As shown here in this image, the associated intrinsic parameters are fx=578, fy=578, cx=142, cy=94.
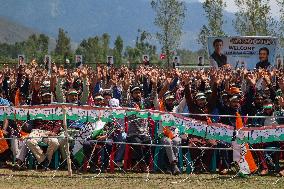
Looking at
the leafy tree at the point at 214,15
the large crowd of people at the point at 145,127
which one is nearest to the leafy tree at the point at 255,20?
the leafy tree at the point at 214,15

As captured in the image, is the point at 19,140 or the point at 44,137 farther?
the point at 19,140

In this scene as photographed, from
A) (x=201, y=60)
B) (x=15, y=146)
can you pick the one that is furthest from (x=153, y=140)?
(x=201, y=60)

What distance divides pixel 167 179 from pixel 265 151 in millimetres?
2187

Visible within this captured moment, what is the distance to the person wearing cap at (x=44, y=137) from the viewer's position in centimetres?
1193

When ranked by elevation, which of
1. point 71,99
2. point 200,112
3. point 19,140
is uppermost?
point 71,99

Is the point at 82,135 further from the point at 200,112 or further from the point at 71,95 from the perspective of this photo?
the point at 200,112

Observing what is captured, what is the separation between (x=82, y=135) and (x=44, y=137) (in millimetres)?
782

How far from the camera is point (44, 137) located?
1175cm

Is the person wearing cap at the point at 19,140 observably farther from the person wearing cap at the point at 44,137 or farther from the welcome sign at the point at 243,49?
the welcome sign at the point at 243,49

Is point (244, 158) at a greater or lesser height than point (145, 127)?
lesser

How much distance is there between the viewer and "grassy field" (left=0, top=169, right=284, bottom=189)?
1039 cm

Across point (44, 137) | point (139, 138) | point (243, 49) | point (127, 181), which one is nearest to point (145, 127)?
point (139, 138)

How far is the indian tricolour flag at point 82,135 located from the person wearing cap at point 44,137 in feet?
1.35

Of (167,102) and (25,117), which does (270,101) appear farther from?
(25,117)
